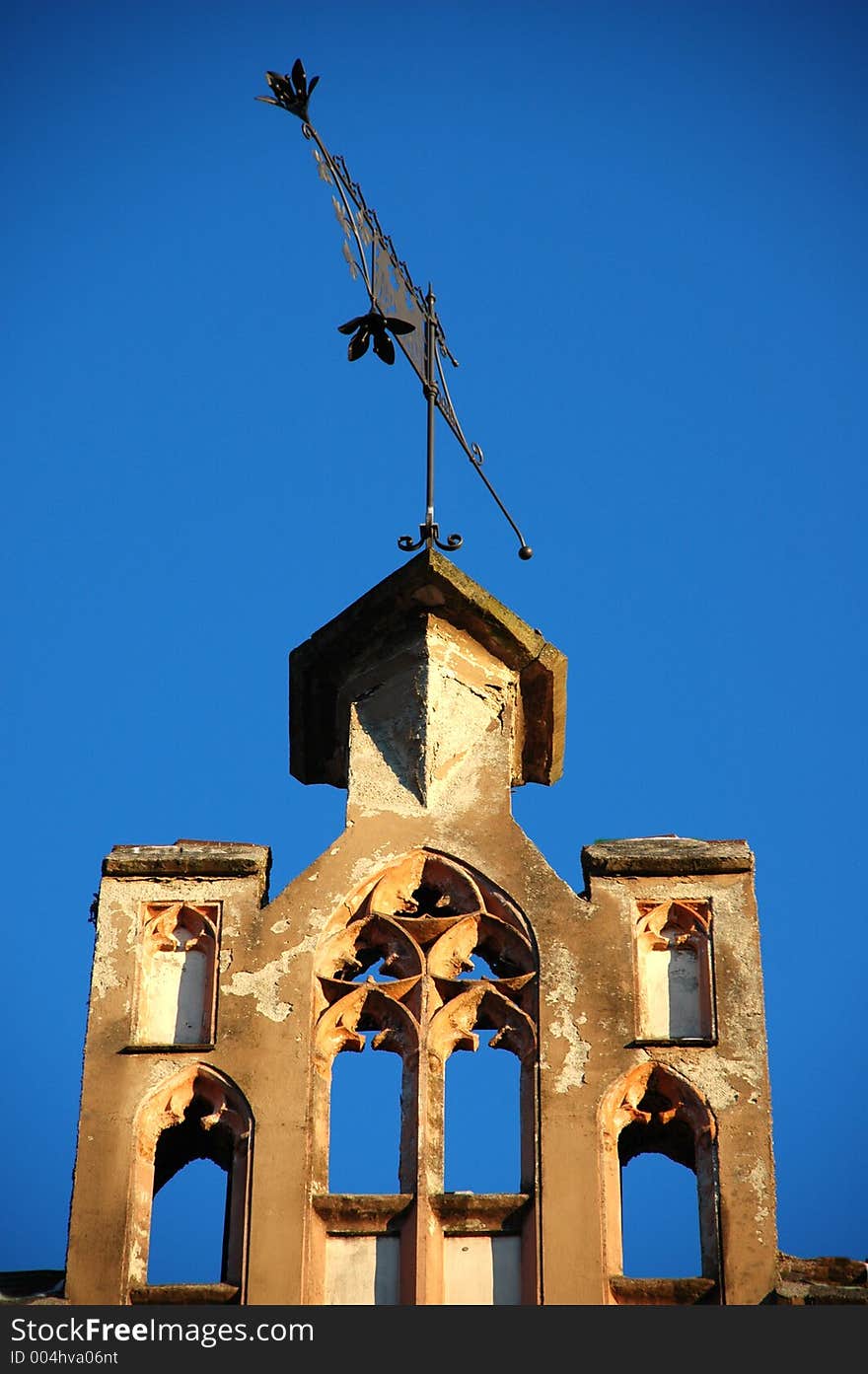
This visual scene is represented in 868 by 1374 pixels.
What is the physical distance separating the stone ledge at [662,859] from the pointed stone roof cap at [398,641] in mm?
1570

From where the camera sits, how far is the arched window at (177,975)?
1595 cm

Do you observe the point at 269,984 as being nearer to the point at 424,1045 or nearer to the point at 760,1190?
the point at 424,1045

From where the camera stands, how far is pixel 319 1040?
15812mm

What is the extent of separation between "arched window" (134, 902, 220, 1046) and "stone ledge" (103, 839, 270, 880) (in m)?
0.18

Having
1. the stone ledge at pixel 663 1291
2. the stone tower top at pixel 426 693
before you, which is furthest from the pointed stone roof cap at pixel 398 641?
the stone ledge at pixel 663 1291

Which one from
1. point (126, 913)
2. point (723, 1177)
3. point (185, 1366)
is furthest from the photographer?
point (126, 913)

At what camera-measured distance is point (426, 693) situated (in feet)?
56.7

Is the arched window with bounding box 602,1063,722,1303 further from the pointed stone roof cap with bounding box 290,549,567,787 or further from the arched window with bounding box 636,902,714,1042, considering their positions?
the pointed stone roof cap with bounding box 290,549,567,787

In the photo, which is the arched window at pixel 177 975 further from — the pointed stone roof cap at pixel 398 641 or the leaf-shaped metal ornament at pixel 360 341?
the leaf-shaped metal ornament at pixel 360 341

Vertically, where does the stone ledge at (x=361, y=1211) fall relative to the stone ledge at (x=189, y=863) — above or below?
below

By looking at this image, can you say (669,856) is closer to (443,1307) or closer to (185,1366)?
(443,1307)

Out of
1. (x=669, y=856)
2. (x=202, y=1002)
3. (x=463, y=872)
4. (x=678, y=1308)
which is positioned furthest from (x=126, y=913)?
(x=678, y=1308)

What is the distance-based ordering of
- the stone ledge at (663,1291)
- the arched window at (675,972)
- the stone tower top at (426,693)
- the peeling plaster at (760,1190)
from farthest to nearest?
the stone tower top at (426,693), the arched window at (675,972), the peeling plaster at (760,1190), the stone ledge at (663,1291)

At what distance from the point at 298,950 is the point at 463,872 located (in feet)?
3.17
